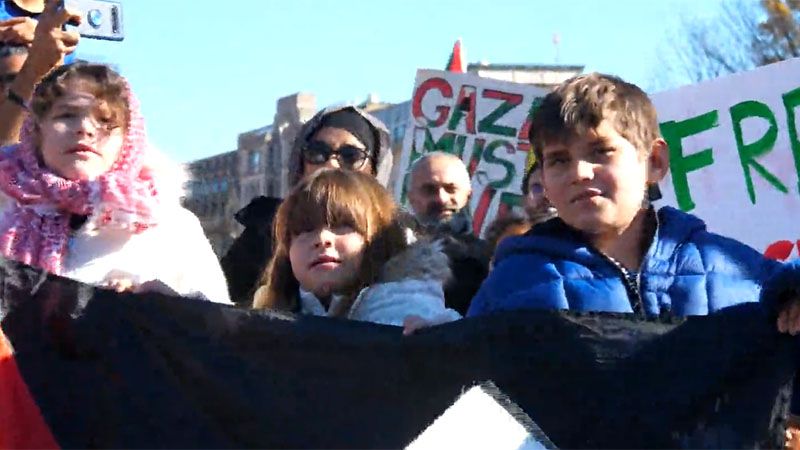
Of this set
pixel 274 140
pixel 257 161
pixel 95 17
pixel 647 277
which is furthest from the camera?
pixel 257 161

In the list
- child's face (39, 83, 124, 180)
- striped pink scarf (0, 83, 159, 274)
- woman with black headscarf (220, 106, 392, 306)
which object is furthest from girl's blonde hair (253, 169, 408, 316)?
woman with black headscarf (220, 106, 392, 306)

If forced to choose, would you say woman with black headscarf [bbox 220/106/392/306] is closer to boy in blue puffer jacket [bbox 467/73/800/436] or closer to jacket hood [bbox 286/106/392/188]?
jacket hood [bbox 286/106/392/188]

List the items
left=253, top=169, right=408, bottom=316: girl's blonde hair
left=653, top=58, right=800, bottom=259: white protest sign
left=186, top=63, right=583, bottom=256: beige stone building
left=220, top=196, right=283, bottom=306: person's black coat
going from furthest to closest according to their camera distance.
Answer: left=186, top=63, right=583, bottom=256: beige stone building, left=653, top=58, right=800, bottom=259: white protest sign, left=220, top=196, right=283, bottom=306: person's black coat, left=253, top=169, right=408, bottom=316: girl's blonde hair

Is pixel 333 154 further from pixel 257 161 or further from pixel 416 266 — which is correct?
pixel 257 161

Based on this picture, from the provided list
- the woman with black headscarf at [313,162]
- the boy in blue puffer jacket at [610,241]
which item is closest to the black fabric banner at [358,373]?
the boy in blue puffer jacket at [610,241]

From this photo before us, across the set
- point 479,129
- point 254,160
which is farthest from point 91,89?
point 254,160

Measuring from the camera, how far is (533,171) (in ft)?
13.4

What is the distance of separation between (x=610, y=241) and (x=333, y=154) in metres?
1.33

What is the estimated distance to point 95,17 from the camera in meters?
3.56

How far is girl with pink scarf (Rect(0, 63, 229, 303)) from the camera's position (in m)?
2.77

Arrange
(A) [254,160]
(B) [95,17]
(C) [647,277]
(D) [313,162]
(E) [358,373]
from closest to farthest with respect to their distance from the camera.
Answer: (E) [358,373] → (C) [647,277] → (B) [95,17] → (D) [313,162] → (A) [254,160]

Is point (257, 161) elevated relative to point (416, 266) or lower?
elevated

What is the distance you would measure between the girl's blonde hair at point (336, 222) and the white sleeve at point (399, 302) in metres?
0.08

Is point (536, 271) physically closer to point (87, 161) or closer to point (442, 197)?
point (87, 161)
